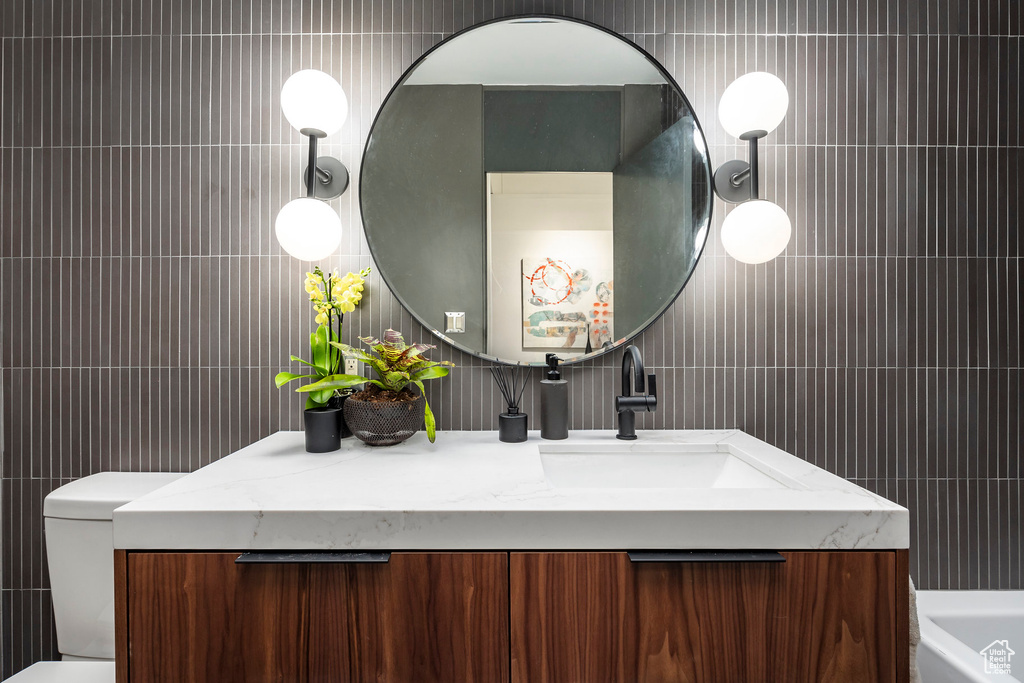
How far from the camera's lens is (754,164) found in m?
1.25

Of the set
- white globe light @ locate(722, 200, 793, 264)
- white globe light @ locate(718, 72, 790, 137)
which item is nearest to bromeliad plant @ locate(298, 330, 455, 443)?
white globe light @ locate(722, 200, 793, 264)

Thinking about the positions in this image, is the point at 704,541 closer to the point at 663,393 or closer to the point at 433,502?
the point at 433,502

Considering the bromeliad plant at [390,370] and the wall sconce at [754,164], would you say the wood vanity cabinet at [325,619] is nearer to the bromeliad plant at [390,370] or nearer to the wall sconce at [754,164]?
the bromeliad plant at [390,370]

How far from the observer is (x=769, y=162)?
1.33m

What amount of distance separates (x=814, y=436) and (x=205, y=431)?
1613mm

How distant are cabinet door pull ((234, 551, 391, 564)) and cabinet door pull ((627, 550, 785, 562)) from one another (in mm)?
370

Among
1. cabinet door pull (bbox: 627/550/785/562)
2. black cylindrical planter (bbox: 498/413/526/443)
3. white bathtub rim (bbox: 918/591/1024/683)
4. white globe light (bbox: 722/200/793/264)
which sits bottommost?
white bathtub rim (bbox: 918/591/1024/683)

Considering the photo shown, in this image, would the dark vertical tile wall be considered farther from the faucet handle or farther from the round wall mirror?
the faucet handle

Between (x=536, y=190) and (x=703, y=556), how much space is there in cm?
91

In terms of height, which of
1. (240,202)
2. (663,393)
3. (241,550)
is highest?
(240,202)

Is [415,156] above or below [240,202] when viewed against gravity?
above

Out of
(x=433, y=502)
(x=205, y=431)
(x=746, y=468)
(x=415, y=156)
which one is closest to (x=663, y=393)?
(x=746, y=468)

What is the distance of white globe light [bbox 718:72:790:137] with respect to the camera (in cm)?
119
